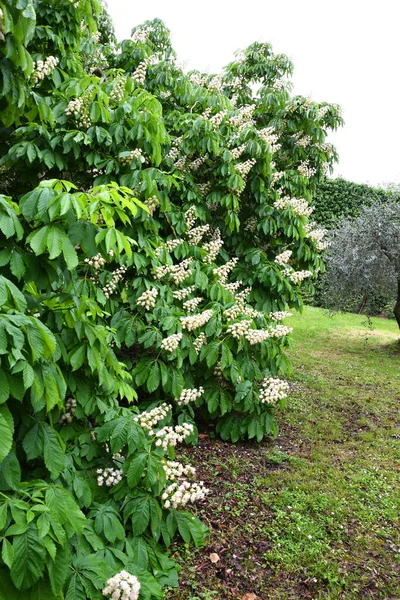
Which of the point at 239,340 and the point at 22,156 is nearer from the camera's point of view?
the point at 22,156

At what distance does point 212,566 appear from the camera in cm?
261

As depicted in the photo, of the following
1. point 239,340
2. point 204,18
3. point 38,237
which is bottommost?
point 239,340

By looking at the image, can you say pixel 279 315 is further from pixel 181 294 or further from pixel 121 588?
pixel 121 588

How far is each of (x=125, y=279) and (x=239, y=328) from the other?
1.07 metres

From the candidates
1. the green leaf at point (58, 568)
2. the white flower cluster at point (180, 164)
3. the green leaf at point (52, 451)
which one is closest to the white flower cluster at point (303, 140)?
the white flower cluster at point (180, 164)

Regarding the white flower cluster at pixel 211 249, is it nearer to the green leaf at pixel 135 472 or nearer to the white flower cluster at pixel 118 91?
the white flower cluster at pixel 118 91

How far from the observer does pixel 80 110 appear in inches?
133

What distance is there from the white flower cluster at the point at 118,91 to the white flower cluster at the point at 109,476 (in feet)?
9.64

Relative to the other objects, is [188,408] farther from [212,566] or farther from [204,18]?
[204,18]

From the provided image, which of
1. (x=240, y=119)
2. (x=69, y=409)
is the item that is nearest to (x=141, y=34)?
(x=240, y=119)

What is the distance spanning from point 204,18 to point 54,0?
4518 mm

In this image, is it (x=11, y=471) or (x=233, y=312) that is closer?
(x=11, y=471)

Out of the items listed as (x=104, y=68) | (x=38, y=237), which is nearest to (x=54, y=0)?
(x=104, y=68)

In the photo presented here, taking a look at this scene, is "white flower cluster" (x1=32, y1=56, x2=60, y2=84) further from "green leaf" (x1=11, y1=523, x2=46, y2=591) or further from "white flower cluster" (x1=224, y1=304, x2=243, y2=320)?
"green leaf" (x1=11, y1=523, x2=46, y2=591)
